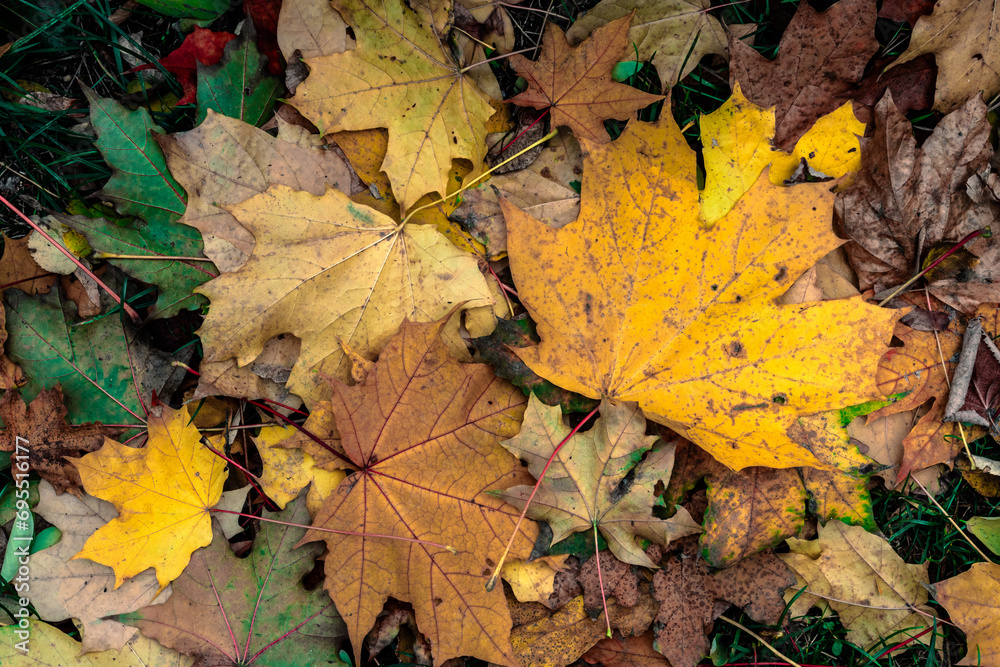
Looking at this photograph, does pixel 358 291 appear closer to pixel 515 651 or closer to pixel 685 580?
pixel 515 651

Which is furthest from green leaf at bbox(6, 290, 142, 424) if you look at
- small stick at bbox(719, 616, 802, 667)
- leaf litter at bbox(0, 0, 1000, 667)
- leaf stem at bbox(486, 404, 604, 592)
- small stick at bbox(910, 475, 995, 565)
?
small stick at bbox(910, 475, 995, 565)

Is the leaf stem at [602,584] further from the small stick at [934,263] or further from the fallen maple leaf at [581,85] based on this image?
the fallen maple leaf at [581,85]

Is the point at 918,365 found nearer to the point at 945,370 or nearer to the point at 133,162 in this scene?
the point at 945,370

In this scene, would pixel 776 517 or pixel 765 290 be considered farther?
pixel 776 517

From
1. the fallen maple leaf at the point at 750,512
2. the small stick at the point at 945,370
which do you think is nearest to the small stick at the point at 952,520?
the small stick at the point at 945,370

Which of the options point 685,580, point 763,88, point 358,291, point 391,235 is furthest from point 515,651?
point 763,88
